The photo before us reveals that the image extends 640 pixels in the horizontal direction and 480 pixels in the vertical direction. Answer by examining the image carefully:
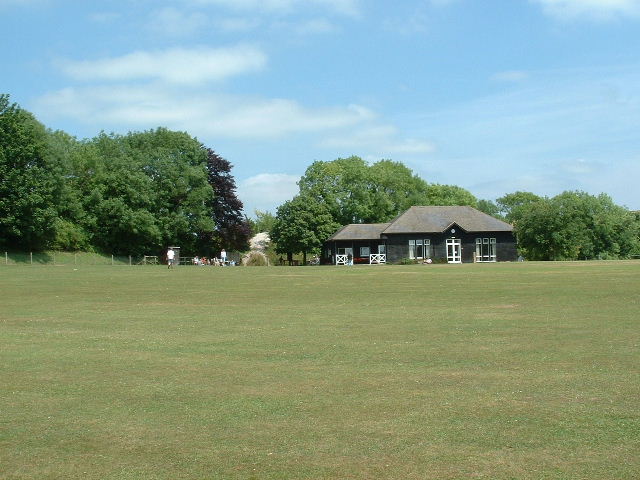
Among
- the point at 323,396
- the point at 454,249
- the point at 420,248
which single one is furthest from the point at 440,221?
the point at 323,396

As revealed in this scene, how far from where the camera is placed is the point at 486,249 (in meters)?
84.2

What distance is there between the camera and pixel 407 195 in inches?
4235

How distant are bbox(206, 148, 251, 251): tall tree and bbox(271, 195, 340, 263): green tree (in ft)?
14.5

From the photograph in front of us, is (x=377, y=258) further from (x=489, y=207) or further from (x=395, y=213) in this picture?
(x=489, y=207)

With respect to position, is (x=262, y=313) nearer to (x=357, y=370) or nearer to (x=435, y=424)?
(x=357, y=370)

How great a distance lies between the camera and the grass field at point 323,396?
6.50 meters

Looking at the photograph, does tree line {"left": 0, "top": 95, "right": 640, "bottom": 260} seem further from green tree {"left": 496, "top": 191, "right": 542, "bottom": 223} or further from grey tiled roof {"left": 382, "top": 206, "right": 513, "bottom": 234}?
green tree {"left": 496, "top": 191, "right": 542, "bottom": 223}

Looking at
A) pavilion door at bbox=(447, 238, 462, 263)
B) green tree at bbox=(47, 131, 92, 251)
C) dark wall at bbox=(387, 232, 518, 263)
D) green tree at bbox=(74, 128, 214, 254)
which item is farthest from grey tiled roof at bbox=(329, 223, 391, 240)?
green tree at bbox=(47, 131, 92, 251)

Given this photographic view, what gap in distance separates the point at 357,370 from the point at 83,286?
80.6 ft

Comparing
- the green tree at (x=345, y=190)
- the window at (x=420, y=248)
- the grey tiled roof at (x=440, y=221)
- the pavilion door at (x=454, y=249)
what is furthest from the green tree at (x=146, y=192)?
the pavilion door at (x=454, y=249)

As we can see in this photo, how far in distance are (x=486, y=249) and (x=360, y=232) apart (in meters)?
15.4

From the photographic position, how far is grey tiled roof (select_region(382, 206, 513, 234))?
3280 inches

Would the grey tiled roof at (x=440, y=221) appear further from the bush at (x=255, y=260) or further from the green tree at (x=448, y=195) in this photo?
the green tree at (x=448, y=195)

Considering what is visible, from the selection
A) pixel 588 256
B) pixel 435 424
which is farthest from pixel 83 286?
pixel 588 256
